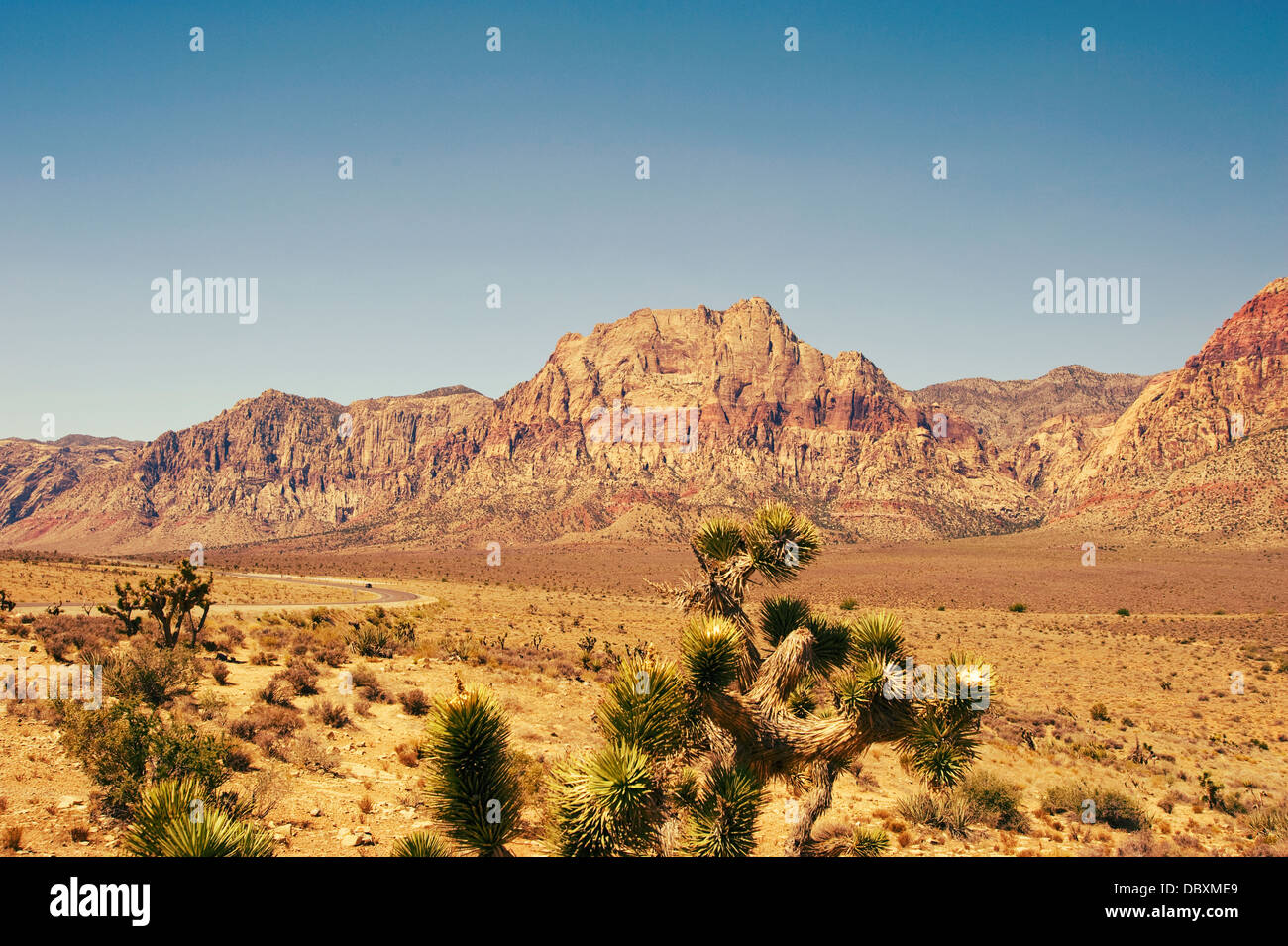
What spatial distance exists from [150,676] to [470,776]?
1414 cm

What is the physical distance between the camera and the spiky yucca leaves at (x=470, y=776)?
4422 mm

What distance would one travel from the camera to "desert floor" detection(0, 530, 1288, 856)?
10695mm

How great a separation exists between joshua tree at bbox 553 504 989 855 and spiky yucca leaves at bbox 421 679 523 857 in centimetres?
46

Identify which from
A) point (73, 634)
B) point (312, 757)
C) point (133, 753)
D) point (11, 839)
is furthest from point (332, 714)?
point (73, 634)

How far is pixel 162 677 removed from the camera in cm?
1539

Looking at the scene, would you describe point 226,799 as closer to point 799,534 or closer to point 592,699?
point 799,534

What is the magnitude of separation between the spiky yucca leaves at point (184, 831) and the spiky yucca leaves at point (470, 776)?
1.02m

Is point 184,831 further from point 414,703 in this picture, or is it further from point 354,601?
point 354,601

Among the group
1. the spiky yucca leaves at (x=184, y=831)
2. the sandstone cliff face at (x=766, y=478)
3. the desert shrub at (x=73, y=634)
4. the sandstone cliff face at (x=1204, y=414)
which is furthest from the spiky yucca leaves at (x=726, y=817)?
the sandstone cliff face at (x=1204, y=414)

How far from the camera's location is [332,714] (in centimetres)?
1493

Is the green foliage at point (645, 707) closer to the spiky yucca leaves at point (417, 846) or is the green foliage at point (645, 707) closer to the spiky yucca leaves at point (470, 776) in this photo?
the spiky yucca leaves at point (470, 776)

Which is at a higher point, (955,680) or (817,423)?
(817,423)
